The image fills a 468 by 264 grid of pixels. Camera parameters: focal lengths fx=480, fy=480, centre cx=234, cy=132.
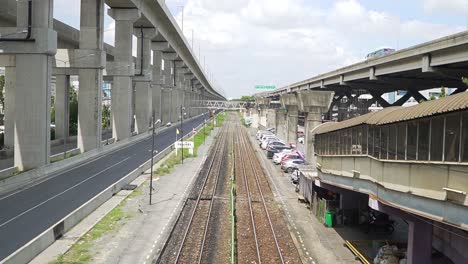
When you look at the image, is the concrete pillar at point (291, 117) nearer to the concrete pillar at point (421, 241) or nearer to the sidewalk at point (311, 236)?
the sidewalk at point (311, 236)

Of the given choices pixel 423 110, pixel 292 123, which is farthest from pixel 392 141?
pixel 292 123

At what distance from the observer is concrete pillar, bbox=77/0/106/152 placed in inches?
1679

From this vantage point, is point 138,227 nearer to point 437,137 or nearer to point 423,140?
point 423,140

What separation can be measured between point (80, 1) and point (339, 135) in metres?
30.3

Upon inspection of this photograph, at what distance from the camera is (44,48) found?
30.1 metres

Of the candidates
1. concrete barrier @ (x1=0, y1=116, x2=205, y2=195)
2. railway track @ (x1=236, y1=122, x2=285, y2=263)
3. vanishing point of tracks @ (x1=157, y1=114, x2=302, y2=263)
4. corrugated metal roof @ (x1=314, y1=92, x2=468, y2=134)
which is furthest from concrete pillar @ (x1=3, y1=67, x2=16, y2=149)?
corrugated metal roof @ (x1=314, y1=92, x2=468, y2=134)

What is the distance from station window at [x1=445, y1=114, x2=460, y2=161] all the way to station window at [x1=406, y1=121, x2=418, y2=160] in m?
1.81

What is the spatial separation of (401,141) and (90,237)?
45.6ft

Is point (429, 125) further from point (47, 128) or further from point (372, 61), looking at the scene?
point (47, 128)

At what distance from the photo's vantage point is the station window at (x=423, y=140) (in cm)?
1277

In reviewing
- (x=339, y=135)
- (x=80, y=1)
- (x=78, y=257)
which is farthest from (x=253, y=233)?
(x=80, y=1)

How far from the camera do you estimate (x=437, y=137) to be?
12156 millimetres

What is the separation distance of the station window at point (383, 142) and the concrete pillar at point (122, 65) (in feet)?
139

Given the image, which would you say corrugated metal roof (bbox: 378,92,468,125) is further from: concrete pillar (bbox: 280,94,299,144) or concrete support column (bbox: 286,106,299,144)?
concrete support column (bbox: 286,106,299,144)
